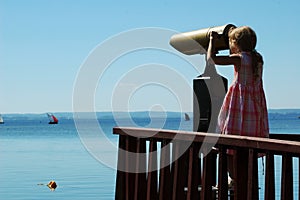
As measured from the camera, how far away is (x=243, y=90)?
508 centimetres

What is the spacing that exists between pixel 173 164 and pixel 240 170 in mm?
961

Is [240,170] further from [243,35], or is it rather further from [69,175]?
[69,175]

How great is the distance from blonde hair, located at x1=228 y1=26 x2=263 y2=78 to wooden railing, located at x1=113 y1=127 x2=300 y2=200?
0.62 meters

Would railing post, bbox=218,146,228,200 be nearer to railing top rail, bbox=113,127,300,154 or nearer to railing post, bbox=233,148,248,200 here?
railing top rail, bbox=113,127,300,154

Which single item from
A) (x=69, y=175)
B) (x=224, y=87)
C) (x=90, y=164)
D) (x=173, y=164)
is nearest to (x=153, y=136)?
(x=173, y=164)

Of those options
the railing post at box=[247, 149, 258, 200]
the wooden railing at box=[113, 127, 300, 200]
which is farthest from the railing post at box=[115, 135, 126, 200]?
the railing post at box=[247, 149, 258, 200]

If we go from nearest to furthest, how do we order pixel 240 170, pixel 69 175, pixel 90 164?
pixel 240 170, pixel 69 175, pixel 90 164

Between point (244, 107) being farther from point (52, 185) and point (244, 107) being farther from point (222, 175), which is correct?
point (52, 185)

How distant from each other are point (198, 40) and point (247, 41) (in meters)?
0.42

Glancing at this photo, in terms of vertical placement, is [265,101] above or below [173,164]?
above

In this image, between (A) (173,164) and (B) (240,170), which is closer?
(B) (240,170)

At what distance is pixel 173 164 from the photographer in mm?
5188

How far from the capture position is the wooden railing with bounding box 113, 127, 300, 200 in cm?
405

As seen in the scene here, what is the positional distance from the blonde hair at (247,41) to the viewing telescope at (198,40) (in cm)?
7
